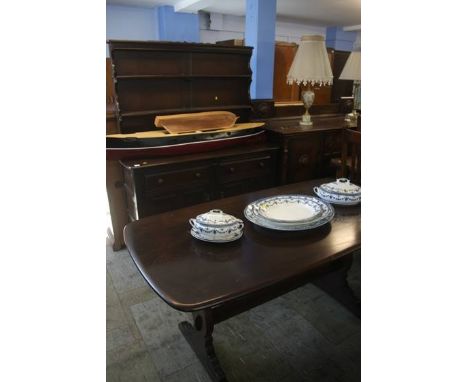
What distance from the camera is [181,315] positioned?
1.91 metres

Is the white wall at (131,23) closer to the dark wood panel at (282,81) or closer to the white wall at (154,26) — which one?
the white wall at (154,26)

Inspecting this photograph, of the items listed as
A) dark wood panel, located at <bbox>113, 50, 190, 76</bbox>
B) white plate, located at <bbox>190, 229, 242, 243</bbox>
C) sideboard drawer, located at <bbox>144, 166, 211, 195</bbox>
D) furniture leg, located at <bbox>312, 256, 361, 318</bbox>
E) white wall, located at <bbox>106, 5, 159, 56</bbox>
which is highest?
white wall, located at <bbox>106, 5, 159, 56</bbox>

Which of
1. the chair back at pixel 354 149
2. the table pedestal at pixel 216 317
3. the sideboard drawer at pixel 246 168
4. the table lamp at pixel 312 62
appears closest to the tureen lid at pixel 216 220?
the table pedestal at pixel 216 317

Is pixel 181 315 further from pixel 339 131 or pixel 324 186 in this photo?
pixel 339 131

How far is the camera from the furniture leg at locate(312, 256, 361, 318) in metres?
1.87

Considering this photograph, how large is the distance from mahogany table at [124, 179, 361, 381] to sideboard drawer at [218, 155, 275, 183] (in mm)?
913

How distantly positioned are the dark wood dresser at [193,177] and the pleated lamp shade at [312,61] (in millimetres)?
732

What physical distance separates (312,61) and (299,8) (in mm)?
4188

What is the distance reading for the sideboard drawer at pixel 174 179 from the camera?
2.20 meters

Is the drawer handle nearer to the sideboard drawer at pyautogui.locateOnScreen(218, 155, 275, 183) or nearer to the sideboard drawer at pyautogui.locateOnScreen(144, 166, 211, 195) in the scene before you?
the sideboard drawer at pyautogui.locateOnScreen(218, 155, 275, 183)

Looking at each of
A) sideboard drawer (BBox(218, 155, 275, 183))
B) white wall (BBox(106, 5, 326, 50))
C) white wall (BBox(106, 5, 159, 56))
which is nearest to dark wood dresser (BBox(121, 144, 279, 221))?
sideboard drawer (BBox(218, 155, 275, 183))

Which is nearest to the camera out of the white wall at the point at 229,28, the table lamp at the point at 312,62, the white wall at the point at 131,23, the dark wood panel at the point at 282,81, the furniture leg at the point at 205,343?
the furniture leg at the point at 205,343
